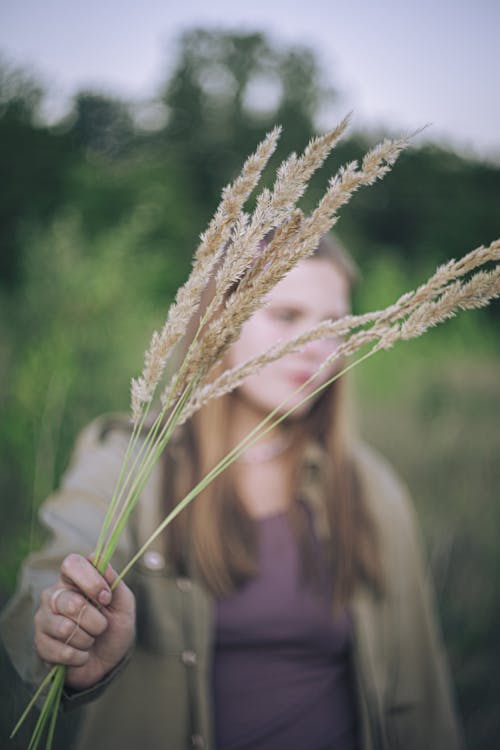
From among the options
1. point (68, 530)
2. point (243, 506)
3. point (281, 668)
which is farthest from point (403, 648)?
point (68, 530)

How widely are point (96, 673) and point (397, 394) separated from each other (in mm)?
5063

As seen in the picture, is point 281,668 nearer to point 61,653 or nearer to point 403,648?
point 403,648

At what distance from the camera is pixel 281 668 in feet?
5.70

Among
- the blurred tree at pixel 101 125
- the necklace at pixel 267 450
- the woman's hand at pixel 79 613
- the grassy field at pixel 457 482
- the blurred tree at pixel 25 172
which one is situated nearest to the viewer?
the woman's hand at pixel 79 613

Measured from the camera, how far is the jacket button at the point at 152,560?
64.0 inches

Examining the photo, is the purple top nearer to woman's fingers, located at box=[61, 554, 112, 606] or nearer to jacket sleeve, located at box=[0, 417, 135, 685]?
jacket sleeve, located at box=[0, 417, 135, 685]

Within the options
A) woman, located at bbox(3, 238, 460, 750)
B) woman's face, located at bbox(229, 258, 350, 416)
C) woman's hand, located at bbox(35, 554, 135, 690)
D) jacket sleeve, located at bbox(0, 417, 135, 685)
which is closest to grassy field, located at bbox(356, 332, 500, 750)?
woman, located at bbox(3, 238, 460, 750)

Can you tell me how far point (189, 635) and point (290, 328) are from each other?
93cm

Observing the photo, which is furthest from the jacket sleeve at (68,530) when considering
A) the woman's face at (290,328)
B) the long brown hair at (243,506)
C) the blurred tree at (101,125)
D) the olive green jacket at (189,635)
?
the blurred tree at (101,125)

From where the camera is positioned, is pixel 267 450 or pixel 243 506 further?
pixel 267 450

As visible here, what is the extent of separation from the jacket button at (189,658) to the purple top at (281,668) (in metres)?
0.13

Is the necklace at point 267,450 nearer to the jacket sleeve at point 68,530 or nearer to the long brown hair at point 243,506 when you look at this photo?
the long brown hair at point 243,506

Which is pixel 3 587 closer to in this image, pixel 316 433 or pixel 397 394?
pixel 316 433

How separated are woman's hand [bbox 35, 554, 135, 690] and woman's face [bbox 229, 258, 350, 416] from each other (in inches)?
38.1
